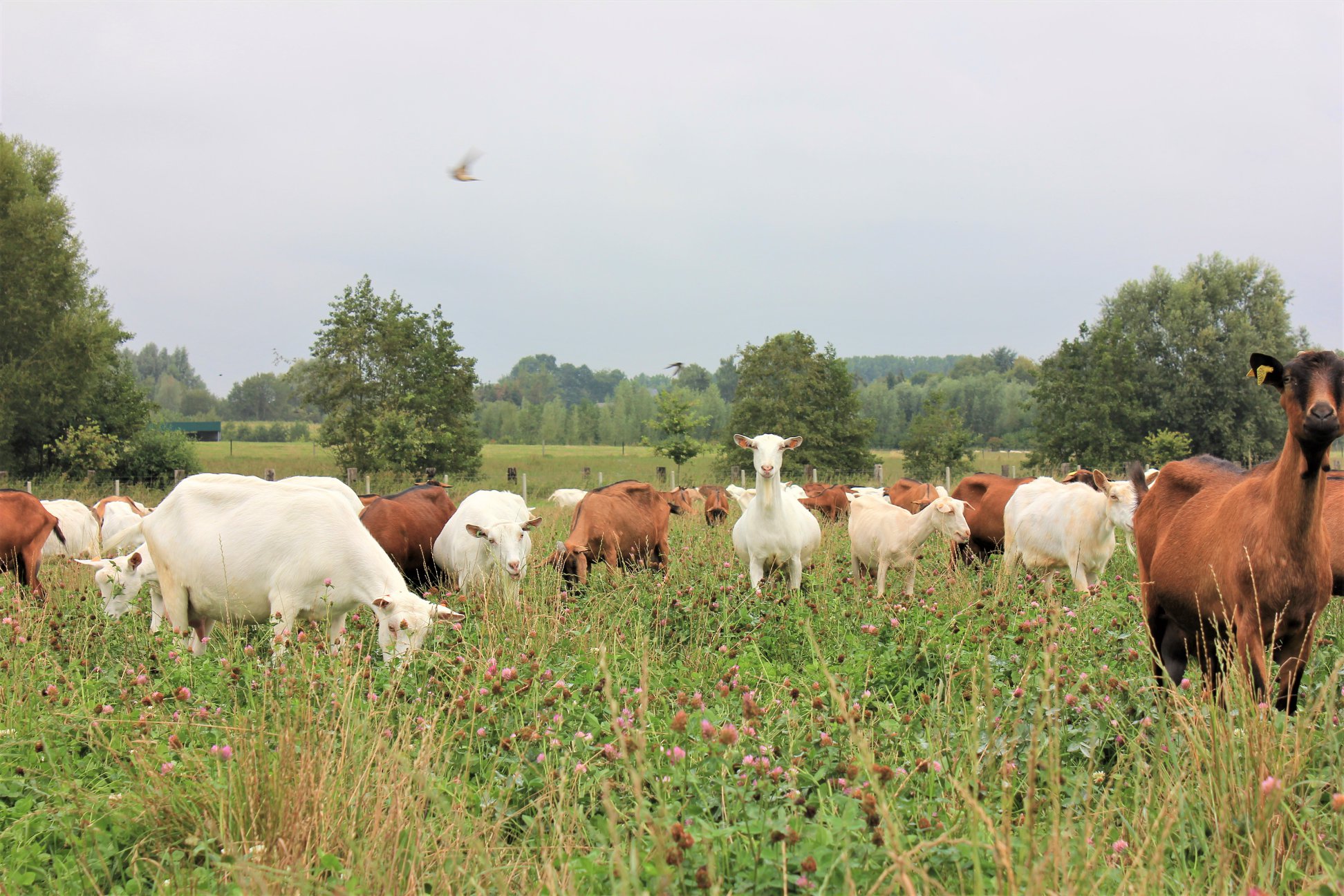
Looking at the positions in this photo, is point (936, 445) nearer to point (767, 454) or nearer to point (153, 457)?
point (153, 457)

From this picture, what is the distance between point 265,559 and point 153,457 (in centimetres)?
3619

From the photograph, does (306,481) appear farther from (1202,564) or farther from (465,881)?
(1202,564)

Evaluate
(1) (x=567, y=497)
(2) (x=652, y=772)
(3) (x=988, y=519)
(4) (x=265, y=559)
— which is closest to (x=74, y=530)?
(4) (x=265, y=559)

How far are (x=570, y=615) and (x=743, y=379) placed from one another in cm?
4131

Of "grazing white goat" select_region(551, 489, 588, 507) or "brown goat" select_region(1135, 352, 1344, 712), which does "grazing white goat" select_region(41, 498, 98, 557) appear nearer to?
"grazing white goat" select_region(551, 489, 588, 507)

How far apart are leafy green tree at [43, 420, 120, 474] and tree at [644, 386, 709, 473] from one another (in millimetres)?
21190

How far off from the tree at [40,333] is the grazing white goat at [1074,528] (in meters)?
37.0

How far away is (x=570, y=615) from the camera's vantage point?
25.2 feet

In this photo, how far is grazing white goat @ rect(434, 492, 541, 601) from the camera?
27.8 ft

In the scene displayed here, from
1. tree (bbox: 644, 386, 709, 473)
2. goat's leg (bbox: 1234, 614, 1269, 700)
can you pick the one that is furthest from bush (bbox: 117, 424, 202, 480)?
goat's leg (bbox: 1234, 614, 1269, 700)

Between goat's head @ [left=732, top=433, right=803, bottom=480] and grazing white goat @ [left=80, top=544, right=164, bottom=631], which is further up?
goat's head @ [left=732, top=433, right=803, bottom=480]

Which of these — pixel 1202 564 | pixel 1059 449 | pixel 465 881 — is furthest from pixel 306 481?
pixel 1059 449

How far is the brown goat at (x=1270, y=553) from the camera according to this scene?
4.19m

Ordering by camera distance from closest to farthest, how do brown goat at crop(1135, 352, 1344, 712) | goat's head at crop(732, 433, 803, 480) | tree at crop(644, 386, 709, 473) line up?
brown goat at crop(1135, 352, 1344, 712)
goat's head at crop(732, 433, 803, 480)
tree at crop(644, 386, 709, 473)
